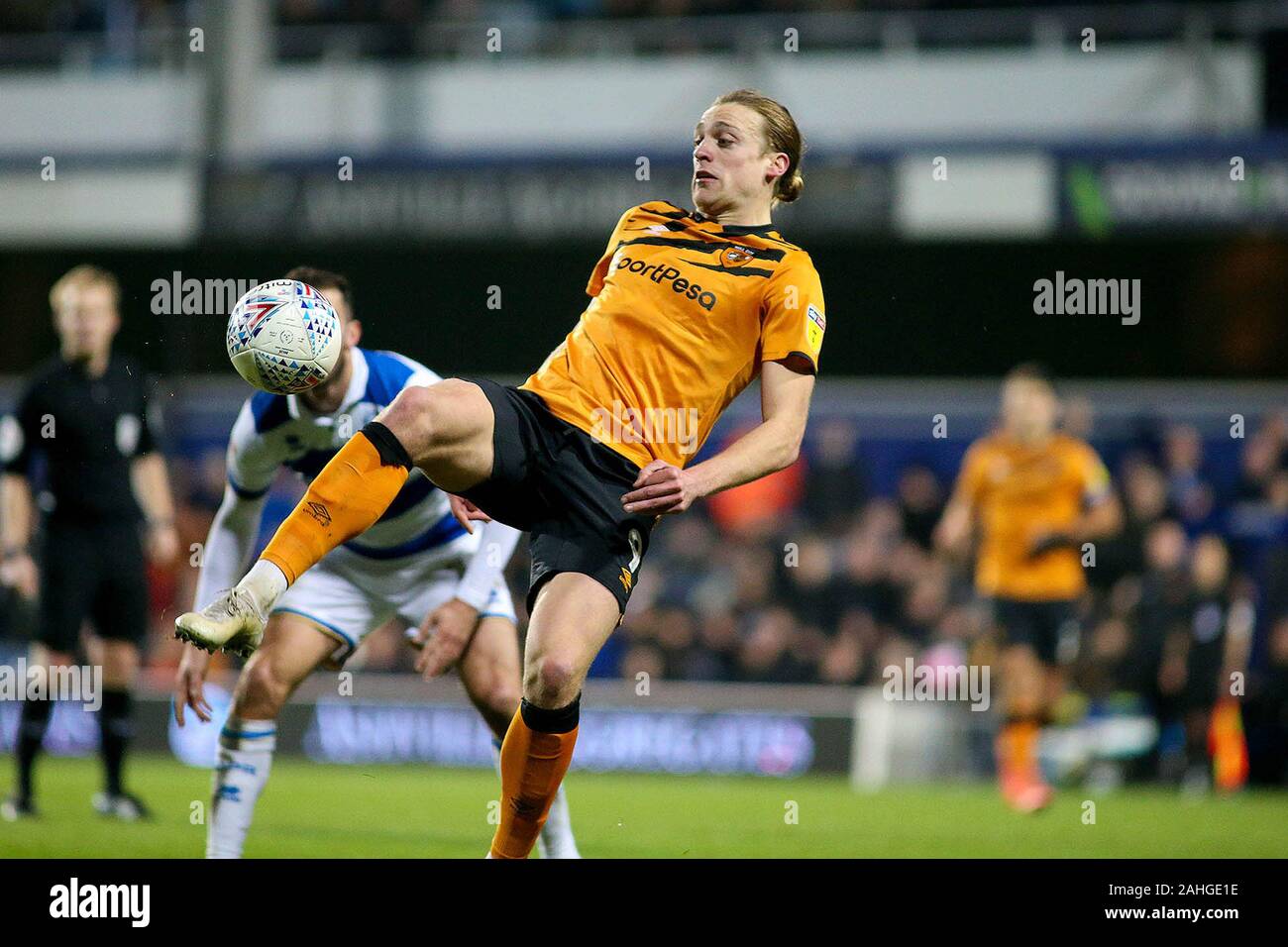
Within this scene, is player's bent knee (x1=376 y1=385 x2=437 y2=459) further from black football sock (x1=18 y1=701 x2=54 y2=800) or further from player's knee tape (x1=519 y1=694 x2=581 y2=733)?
black football sock (x1=18 y1=701 x2=54 y2=800)

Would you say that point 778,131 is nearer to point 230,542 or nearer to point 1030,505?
point 230,542

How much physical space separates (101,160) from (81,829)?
6808 millimetres

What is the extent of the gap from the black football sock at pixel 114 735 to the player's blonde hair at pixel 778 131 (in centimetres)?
412

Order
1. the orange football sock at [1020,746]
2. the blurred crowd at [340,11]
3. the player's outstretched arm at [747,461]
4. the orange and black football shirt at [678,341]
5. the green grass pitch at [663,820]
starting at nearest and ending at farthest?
the player's outstretched arm at [747,461] → the orange and black football shirt at [678,341] → the green grass pitch at [663,820] → the orange football sock at [1020,746] → the blurred crowd at [340,11]

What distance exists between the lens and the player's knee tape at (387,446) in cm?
425

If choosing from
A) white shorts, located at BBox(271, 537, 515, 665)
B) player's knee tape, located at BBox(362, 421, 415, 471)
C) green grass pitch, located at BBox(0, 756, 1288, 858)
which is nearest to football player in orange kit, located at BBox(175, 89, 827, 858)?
player's knee tape, located at BBox(362, 421, 415, 471)

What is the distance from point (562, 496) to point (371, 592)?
1.20 meters

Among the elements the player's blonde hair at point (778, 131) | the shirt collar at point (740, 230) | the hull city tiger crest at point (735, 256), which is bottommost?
the hull city tiger crest at point (735, 256)

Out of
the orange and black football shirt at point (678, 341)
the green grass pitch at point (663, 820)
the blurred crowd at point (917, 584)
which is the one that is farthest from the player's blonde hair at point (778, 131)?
the blurred crowd at point (917, 584)

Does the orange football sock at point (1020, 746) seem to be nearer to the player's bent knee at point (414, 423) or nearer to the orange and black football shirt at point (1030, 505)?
the orange and black football shirt at point (1030, 505)

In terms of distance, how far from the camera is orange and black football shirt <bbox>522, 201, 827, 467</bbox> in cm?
467

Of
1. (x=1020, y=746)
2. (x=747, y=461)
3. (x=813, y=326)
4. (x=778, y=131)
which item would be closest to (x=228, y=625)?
(x=747, y=461)
